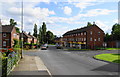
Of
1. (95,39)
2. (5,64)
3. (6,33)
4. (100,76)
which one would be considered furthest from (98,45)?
(5,64)

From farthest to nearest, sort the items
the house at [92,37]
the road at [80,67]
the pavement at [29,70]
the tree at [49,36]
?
the tree at [49,36]
the house at [92,37]
the road at [80,67]
the pavement at [29,70]

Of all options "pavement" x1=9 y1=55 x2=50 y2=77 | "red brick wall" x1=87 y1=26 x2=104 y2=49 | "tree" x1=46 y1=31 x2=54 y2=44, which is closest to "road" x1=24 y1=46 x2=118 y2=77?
"pavement" x1=9 y1=55 x2=50 y2=77

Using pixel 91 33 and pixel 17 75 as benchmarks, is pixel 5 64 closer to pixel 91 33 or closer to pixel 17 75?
pixel 17 75

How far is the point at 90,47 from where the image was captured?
53969mm

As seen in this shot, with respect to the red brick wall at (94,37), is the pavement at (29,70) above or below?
below

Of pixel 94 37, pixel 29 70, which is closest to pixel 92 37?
pixel 94 37

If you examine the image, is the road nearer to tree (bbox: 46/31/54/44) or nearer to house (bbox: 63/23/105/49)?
house (bbox: 63/23/105/49)

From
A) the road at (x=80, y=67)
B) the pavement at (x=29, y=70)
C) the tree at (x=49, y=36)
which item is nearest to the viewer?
the pavement at (x=29, y=70)

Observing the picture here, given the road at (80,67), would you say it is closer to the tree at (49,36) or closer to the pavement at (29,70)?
the pavement at (29,70)

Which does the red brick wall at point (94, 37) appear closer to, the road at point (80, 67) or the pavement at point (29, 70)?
the road at point (80, 67)

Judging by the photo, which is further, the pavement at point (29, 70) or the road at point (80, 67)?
the road at point (80, 67)

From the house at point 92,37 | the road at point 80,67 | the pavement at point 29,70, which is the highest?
the house at point 92,37

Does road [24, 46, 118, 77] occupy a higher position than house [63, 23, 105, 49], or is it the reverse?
house [63, 23, 105, 49]

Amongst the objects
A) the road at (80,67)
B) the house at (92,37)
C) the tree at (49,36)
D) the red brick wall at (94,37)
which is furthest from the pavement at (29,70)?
the tree at (49,36)
